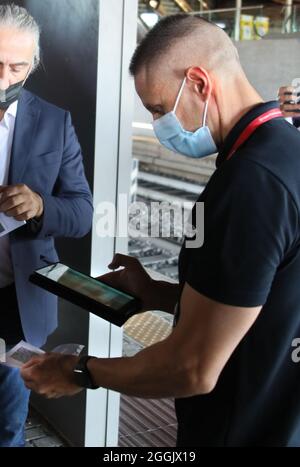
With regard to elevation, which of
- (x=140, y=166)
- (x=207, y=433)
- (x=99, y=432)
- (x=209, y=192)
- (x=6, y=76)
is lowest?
(x=140, y=166)

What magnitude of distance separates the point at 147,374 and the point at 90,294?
→ 48cm

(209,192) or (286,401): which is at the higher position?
(209,192)

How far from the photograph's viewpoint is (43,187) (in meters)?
2.15

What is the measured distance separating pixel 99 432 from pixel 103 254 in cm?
97

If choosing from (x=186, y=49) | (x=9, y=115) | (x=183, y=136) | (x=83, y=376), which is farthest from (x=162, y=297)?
Result: (x=9, y=115)

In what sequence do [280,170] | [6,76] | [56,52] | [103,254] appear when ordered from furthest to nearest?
[103,254] < [56,52] < [6,76] < [280,170]

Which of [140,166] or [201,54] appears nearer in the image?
[201,54]

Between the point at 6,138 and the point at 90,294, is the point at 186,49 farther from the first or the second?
the point at 6,138

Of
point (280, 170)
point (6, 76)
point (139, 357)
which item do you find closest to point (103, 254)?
point (6, 76)

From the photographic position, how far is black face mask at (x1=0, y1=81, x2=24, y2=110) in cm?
203

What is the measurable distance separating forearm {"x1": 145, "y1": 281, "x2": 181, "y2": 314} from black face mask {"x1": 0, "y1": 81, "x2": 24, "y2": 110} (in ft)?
2.94

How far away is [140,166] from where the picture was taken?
12641mm

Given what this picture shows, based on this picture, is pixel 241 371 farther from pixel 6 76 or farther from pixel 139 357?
pixel 6 76

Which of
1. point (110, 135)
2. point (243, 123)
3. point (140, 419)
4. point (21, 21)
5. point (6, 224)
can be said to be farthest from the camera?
point (140, 419)
